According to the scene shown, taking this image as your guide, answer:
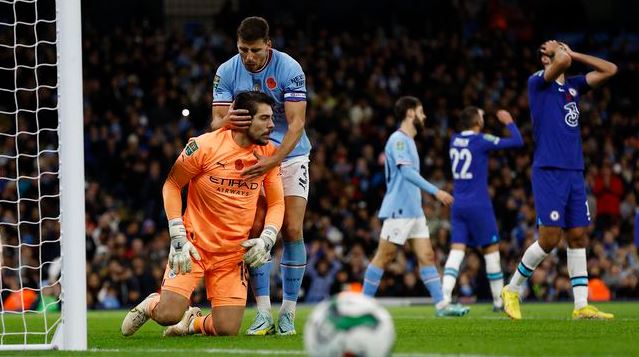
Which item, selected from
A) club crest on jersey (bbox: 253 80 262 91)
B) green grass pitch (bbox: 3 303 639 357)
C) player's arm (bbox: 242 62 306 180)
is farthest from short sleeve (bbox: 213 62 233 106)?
green grass pitch (bbox: 3 303 639 357)

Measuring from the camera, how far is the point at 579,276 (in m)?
10.0

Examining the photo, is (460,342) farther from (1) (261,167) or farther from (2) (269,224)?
(1) (261,167)

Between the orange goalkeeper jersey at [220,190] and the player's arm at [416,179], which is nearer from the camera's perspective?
the orange goalkeeper jersey at [220,190]

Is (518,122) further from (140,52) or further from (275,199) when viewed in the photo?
(275,199)

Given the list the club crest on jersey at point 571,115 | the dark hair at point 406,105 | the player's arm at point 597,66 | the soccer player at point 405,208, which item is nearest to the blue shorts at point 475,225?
the soccer player at point 405,208

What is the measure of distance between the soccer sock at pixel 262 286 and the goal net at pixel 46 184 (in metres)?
1.46

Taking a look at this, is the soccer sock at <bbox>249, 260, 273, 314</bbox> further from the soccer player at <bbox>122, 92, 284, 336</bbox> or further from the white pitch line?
the white pitch line

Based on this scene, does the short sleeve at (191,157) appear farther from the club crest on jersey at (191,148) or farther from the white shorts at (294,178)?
the white shorts at (294,178)

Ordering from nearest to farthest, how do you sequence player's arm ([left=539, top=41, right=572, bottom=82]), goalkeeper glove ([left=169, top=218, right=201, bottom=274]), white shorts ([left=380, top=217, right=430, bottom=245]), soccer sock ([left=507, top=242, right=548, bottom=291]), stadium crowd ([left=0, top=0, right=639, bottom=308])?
goalkeeper glove ([left=169, top=218, right=201, bottom=274]) → player's arm ([left=539, top=41, right=572, bottom=82]) → soccer sock ([left=507, top=242, right=548, bottom=291]) → white shorts ([left=380, top=217, right=430, bottom=245]) → stadium crowd ([left=0, top=0, right=639, bottom=308])

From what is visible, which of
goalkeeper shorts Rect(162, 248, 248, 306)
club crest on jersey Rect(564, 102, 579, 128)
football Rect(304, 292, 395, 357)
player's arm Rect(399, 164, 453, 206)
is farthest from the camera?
player's arm Rect(399, 164, 453, 206)

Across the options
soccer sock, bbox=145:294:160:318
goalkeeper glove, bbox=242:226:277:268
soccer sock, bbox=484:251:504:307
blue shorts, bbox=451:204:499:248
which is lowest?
soccer sock, bbox=484:251:504:307

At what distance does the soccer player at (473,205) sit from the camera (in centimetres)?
1268

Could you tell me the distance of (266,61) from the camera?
8203 millimetres

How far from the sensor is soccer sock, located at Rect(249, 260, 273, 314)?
8281 mm
